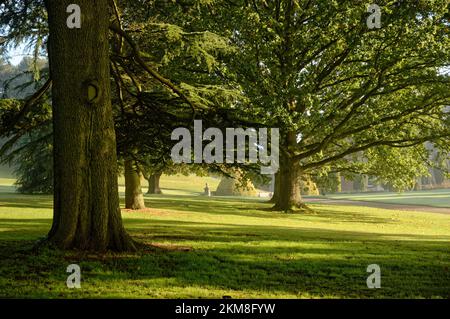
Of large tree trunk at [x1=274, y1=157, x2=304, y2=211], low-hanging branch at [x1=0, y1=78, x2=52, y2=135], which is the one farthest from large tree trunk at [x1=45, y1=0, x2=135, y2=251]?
large tree trunk at [x1=274, y1=157, x2=304, y2=211]

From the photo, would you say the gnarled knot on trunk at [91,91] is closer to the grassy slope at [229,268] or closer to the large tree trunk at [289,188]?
the grassy slope at [229,268]

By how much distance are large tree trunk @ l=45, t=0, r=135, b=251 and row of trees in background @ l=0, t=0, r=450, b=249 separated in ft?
0.06

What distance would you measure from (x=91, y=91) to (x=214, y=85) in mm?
3796

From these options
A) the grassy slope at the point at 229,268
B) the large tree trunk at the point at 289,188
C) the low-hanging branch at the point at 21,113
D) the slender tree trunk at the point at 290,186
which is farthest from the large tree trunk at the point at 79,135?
the large tree trunk at the point at 289,188

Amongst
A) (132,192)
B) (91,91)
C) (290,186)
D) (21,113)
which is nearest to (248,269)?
(91,91)

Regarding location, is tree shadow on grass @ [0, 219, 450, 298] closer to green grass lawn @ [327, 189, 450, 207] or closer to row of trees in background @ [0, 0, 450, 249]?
row of trees in background @ [0, 0, 450, 249]

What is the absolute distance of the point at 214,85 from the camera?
39.7 feet

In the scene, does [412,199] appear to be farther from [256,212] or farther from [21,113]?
[21,113]

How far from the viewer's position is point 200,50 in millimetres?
11109

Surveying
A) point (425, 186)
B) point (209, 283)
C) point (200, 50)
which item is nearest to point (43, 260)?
point (209, 283)

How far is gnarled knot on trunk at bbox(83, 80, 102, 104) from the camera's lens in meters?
8.94

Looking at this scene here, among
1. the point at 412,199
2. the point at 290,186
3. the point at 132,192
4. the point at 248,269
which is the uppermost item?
the point at 290,186

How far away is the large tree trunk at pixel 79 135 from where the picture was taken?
8859 millimetres

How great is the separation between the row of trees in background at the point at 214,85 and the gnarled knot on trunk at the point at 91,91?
2cm
